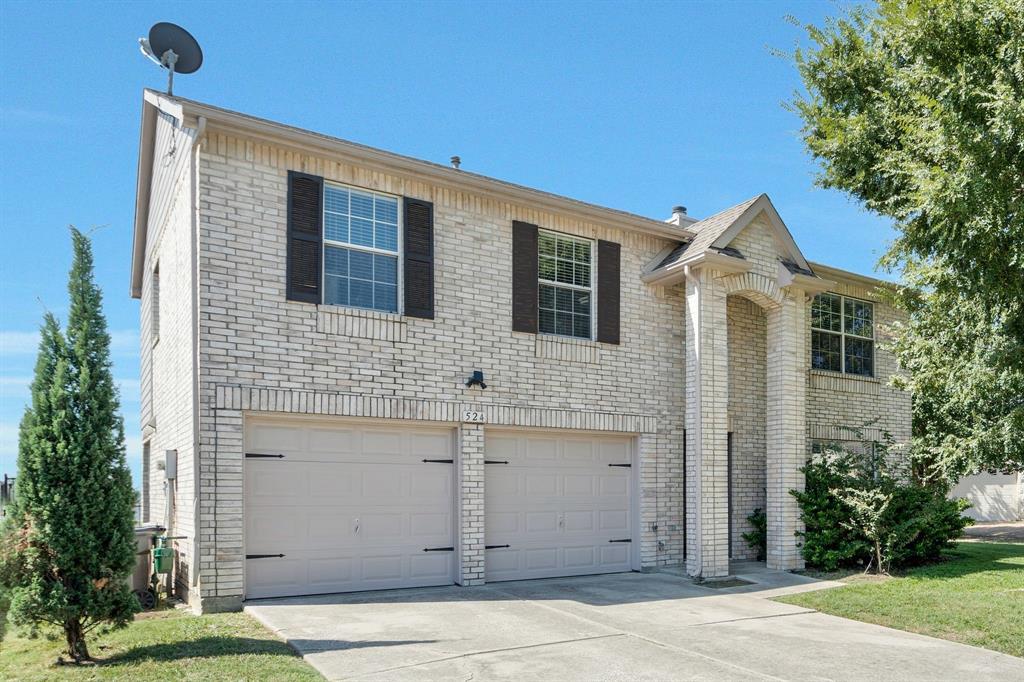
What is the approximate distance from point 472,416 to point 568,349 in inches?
78.9

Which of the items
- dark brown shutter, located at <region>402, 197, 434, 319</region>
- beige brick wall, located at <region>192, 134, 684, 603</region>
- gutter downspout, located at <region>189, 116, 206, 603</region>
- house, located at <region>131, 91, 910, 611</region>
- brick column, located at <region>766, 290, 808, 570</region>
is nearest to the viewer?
gutter downspout, located at <region>189, 116, 206, 603</region>

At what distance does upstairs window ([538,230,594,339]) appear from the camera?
40.5 feet

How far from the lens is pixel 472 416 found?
36.7 feet

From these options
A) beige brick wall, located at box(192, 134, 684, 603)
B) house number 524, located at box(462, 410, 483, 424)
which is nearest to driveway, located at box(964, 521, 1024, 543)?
beige brick wall, located at box(192, 134, 684, 603)

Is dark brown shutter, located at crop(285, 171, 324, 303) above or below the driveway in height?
above

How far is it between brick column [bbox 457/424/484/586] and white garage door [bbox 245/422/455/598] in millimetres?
175

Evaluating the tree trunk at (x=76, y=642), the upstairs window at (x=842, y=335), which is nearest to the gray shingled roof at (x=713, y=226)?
the upstairs window at (x=842, y=335)

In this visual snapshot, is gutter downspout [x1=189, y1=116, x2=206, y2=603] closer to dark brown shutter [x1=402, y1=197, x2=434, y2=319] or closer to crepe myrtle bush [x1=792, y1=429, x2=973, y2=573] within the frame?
dark brown shutter [x1=402, y1=197, x2=434, y2=319]

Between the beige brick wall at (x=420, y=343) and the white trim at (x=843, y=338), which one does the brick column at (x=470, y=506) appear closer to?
the beige brick wall at (x=420, y=343)

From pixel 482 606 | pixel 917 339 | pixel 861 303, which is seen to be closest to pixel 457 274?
pixel 482 606

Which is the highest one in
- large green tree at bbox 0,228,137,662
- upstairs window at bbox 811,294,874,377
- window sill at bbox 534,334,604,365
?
upstairs window at bbox 811,294,874,377

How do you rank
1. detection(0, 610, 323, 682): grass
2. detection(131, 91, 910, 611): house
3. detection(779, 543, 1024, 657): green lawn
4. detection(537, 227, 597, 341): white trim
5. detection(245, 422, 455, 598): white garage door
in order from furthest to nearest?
detection(537, 227, 597, 341): white trim < detection(245, 422, 455, 598): white garage door < detection(131, 91, 910, 611): house < detection(779, 543, 1024, 657): green lawn < detection(0, 610, 323, 682): grass

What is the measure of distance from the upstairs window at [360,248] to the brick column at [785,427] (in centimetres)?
669

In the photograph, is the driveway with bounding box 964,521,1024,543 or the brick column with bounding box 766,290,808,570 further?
the driveway with bounding box 964,521,1024,543
